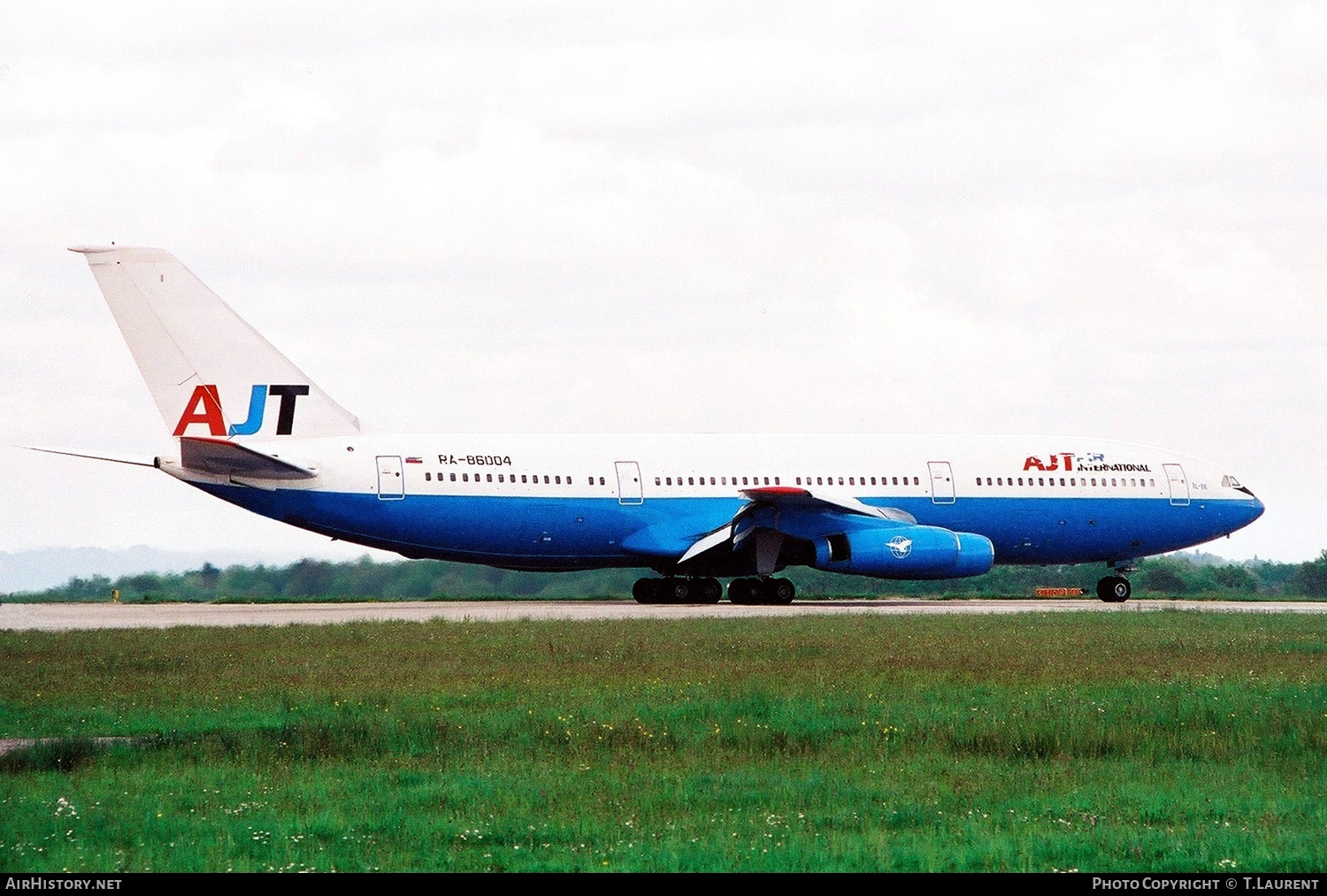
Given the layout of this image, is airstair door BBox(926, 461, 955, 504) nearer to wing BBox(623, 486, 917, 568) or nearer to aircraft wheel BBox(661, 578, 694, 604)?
wing BBox(623, 486, 917, 568)

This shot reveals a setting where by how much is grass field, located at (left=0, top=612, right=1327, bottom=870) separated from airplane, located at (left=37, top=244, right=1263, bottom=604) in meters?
9.92

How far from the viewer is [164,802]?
11164 mm

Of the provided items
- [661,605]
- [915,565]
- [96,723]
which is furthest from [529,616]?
[96,723]

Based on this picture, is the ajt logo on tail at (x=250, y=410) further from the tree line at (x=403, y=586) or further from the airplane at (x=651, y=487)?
the tree line at (x=403, y=586)

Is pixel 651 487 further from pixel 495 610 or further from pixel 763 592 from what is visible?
pixel 495 610

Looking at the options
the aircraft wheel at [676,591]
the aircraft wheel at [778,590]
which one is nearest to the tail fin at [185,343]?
the aircraft wheel at [676,591]

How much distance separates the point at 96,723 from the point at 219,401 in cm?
1817

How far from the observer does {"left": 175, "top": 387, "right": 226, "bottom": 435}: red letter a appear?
3234cm

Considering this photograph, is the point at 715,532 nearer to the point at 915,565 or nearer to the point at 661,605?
the point at 661,605

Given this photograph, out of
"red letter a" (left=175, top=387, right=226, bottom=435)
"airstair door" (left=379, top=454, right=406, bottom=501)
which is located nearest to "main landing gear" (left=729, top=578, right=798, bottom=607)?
"airstair door" (left=379, top=454, right=406, bottom=501)

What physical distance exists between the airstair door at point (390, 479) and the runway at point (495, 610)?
2471 mm

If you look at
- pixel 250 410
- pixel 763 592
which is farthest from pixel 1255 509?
pixel 250 410

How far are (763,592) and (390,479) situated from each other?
30.4 feet

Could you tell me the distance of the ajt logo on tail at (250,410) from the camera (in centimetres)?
3241
